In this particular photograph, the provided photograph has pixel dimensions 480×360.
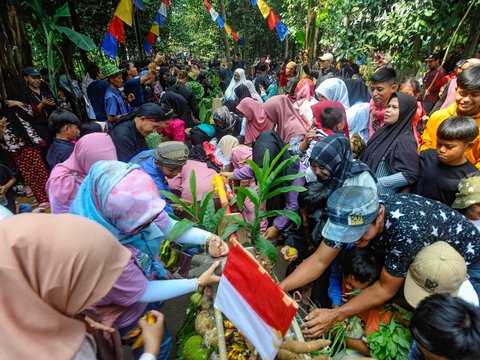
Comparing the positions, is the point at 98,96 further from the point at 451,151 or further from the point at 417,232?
the point at 417,232

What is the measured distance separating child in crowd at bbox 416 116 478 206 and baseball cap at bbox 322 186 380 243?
873mm

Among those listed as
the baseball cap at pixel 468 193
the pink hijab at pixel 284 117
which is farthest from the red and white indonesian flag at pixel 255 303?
the pink hijab at pixel 284 117

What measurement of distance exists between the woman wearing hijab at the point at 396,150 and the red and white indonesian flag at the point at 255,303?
1.60 meters

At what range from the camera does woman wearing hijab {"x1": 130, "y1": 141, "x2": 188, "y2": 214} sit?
231 centimetres

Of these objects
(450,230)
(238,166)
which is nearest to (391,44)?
(238,166)

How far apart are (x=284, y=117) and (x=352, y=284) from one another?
2203 mm

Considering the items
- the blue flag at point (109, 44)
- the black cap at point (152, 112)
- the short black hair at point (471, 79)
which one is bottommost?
the short black hair at point (471, 79)

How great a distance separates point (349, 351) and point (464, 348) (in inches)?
29.8

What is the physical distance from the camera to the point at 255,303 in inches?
46.4

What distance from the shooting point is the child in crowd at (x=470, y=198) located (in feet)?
6.05

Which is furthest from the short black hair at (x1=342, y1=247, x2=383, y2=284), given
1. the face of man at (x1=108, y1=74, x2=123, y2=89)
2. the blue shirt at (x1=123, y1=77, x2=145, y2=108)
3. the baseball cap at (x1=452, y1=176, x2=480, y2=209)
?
the blue shirt at (x1=123, y1=77, x2=145, y2=108)

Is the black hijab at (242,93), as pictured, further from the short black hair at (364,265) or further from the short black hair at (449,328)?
the short black hair at (449,328)

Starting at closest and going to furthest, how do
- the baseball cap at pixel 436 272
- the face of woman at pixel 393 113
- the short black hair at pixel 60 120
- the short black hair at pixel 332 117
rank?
the baseball cap at pixel 436 272
the face of woman at pixel 393 113
the short black hair at pixel 332 117
the short black hair at pixel 60 120

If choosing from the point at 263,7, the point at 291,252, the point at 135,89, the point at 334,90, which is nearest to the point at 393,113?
the point at 291,252
